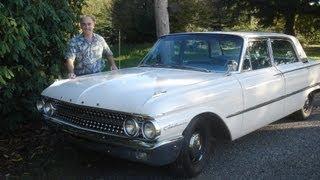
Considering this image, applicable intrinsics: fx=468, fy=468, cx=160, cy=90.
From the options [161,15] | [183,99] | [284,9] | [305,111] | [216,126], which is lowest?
[284,9]

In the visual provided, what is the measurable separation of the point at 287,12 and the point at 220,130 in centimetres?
2544

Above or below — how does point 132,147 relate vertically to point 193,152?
above

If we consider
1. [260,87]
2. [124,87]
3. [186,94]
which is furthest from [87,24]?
[260,87]

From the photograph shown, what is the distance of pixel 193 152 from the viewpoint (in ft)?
16.8

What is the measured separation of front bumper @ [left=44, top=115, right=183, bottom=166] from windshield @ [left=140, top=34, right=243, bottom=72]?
5.74ft

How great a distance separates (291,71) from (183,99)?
113 inches

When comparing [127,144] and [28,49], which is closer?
[127,144]

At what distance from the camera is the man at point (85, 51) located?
6.71 m

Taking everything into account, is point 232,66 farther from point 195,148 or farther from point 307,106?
point 307,106

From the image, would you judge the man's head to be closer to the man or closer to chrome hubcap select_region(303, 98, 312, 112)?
the man

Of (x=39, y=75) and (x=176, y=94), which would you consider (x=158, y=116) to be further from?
(x=39, y=75)

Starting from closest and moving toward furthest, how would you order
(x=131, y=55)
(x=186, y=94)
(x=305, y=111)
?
(x=186, y=94), (x=305, y=111), (x=131, y=55)

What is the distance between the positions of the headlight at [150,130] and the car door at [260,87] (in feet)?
5.48

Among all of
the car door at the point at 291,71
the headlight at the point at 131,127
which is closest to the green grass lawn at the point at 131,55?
the car door at the point at 291,71
